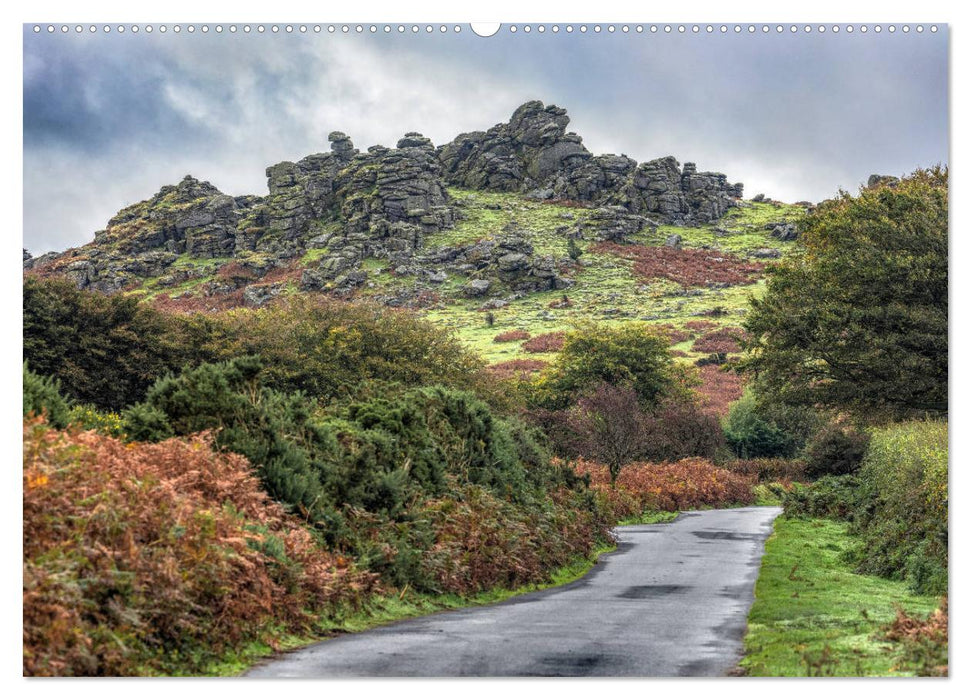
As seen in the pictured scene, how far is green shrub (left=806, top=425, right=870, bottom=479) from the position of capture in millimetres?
48000

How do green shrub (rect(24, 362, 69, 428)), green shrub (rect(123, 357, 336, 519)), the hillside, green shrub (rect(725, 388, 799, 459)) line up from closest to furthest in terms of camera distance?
green shrub (rect(24, 362, 69, 428)), green shrub (rect(123, 357, 336, 519)), the hillside, green shrub (rect(725, 388, 799, 459))

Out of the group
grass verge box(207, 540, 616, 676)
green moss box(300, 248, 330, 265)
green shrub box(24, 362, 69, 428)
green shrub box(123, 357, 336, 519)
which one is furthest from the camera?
green moss box(300, 248, 330, 265)

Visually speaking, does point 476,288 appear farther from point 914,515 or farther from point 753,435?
point 914,515

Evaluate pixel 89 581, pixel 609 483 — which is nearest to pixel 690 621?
pixel 89 581

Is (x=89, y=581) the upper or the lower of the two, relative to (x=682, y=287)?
lower

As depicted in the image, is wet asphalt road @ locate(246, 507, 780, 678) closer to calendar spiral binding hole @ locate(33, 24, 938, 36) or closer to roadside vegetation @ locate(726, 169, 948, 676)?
roadside vegetation @ locate(726, 169, 948, 676)

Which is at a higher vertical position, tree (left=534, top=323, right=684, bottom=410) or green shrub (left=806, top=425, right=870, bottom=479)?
tree (left=534, top=323, right=684, bottom=410)

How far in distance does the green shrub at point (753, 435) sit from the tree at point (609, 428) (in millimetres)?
11816

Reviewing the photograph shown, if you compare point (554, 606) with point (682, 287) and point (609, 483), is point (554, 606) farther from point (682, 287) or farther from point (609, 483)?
point (682, 287)

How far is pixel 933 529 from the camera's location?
662 inches

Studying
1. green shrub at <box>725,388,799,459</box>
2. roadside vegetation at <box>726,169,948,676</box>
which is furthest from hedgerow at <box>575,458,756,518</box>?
roadside vegetation at <box>726,169,948,676</box>

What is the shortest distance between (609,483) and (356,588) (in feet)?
94.9

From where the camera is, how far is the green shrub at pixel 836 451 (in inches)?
1890

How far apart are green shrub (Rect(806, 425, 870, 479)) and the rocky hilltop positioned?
2149 cm
